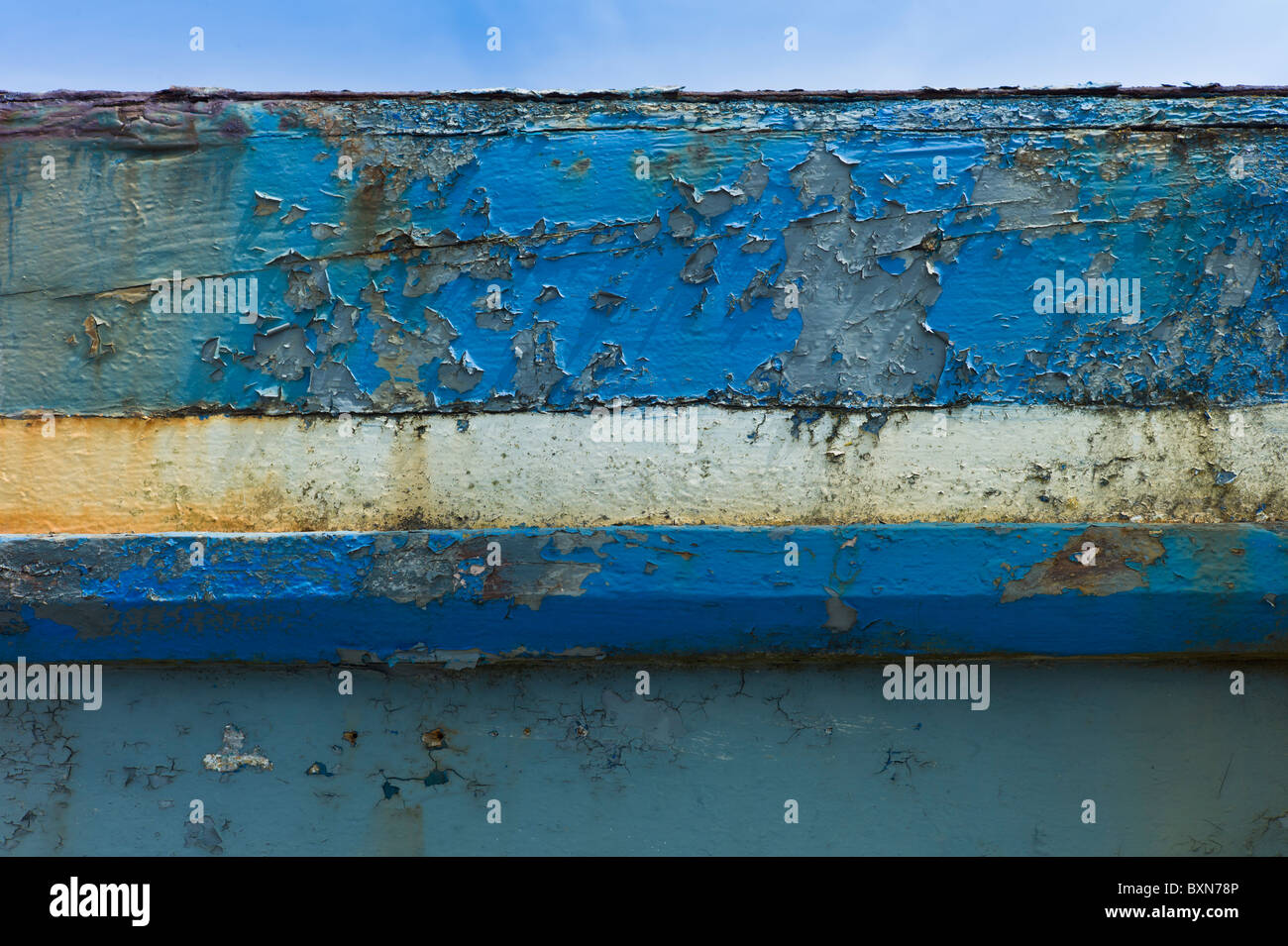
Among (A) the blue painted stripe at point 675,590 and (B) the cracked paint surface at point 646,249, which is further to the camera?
(B) the cracked paint surface at point 646,249

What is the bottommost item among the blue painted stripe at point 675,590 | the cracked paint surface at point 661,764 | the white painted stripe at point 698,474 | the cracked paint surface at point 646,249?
the cracked paint surface at point 661,764

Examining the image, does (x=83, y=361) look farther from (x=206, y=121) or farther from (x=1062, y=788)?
(x=1062, y=788)

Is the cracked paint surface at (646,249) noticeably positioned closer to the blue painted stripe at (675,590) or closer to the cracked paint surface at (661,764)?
the blue painted stripe at (675,590)

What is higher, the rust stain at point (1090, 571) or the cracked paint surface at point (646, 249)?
the cracked paint surface at point (646, 249)

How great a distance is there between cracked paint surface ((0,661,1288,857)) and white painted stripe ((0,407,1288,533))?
1.26ft

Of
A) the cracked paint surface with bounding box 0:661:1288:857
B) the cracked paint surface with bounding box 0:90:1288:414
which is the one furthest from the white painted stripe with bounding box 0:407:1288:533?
the cracked paint surface with bounding box 0:661:1288:857

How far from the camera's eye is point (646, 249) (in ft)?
6.64

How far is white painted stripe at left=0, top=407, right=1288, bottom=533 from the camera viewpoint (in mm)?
1960

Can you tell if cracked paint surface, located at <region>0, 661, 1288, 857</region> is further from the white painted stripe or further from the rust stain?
the white painted stripe

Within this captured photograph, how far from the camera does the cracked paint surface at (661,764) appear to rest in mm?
1931

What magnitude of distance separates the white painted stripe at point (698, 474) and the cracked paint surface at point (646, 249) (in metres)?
0.07

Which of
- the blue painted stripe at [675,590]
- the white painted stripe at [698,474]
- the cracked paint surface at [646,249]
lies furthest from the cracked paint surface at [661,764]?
the cracked paint surface at [646,249]

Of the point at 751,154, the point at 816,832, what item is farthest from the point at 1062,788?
the point at 751,154
